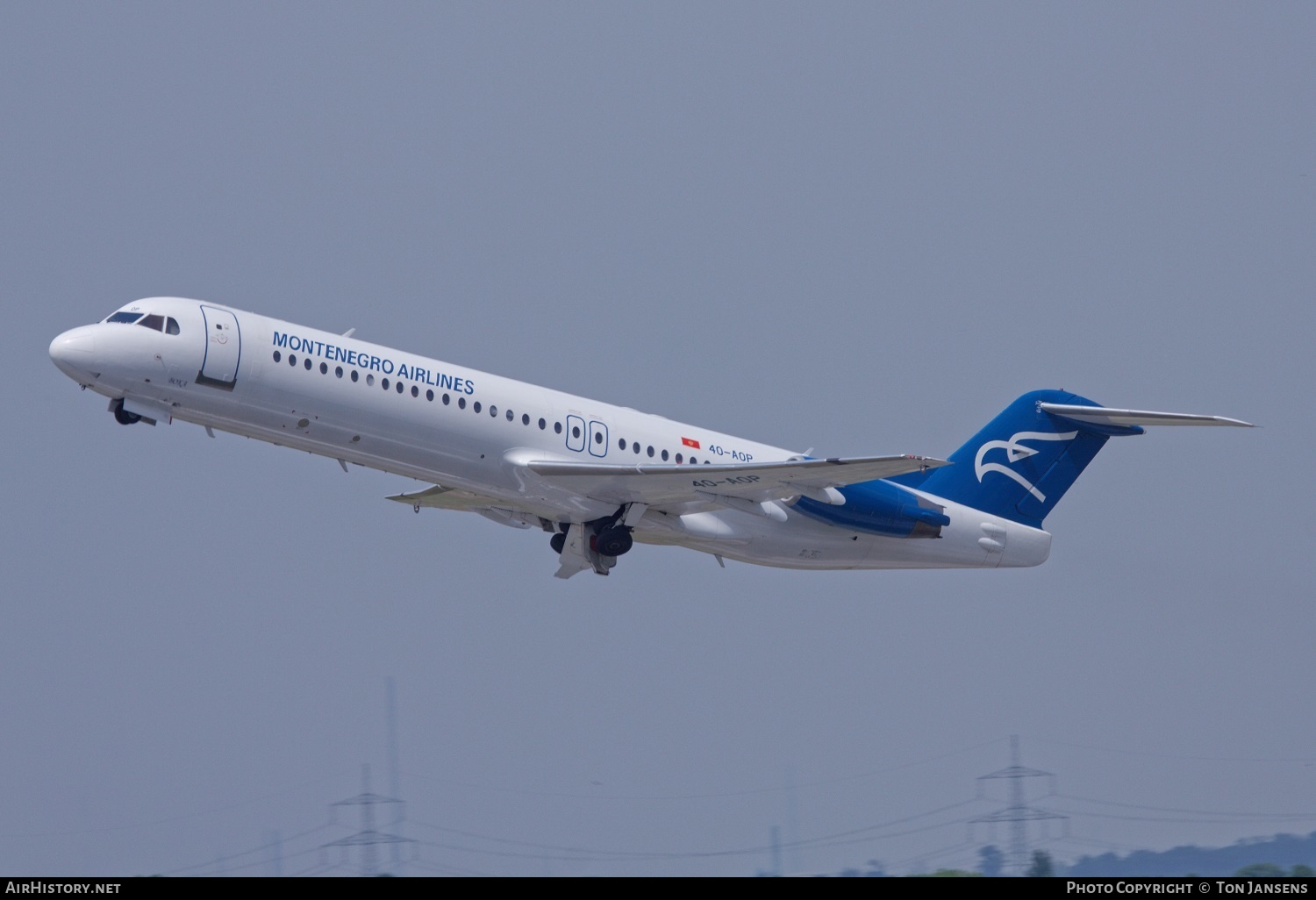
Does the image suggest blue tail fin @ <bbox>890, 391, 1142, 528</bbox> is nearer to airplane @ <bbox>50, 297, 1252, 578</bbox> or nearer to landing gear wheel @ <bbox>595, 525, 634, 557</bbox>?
airplane @ <bbox>50, 297, 1252, 578</bbox>

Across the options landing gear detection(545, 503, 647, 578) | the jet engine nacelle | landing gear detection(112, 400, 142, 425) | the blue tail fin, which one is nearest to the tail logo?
the blue tail fin

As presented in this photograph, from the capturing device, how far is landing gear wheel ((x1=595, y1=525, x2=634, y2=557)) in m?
31.6

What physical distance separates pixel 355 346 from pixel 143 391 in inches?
146

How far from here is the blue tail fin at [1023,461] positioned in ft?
116

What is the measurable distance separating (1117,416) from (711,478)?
1015 centimetres

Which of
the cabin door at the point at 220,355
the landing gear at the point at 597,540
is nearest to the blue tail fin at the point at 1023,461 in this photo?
the landing gear at the point at 597,540

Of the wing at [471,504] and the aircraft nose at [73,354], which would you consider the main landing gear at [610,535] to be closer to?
the wing at [471,504]

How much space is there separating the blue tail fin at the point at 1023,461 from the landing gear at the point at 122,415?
1656 cm
